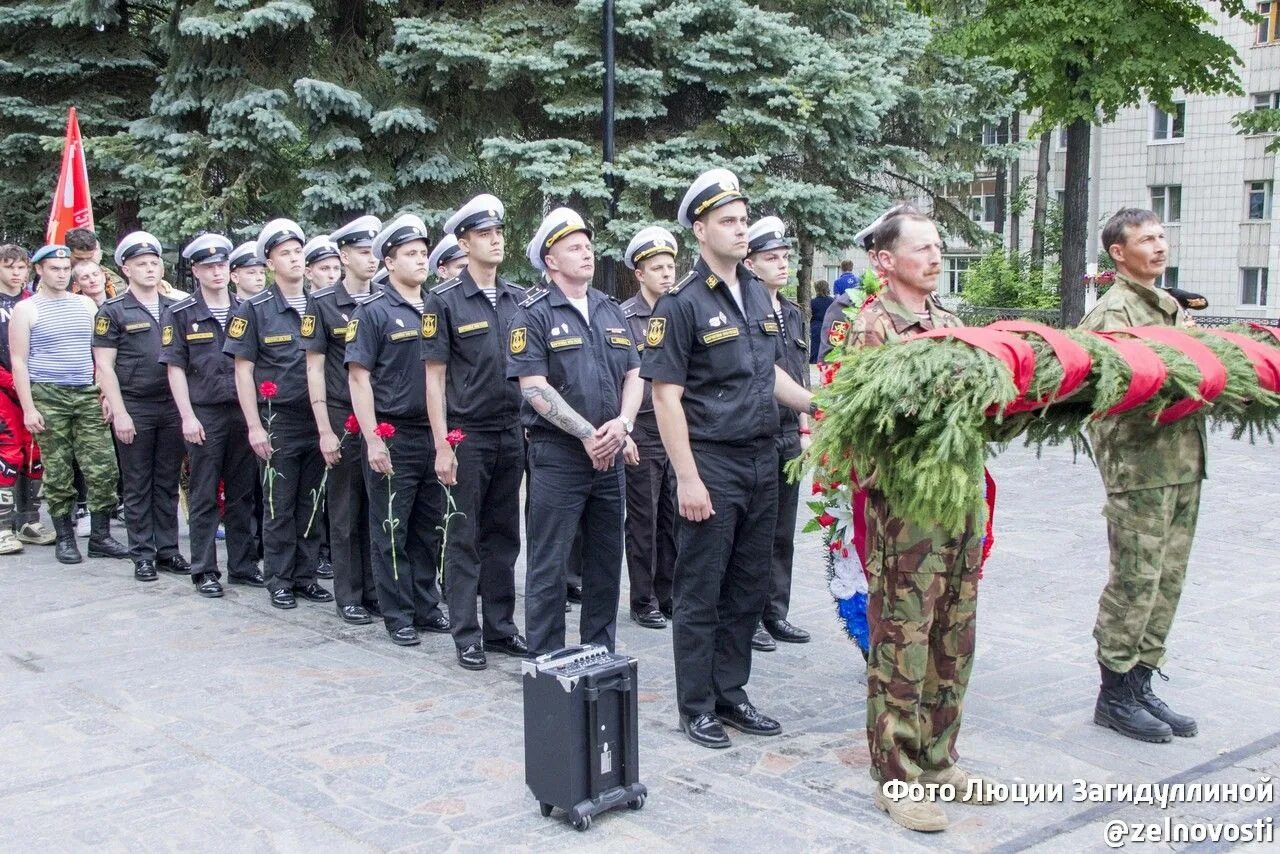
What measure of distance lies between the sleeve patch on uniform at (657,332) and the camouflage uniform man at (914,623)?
770mm

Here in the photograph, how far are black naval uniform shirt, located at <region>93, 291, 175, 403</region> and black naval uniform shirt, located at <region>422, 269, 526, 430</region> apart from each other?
2.91m

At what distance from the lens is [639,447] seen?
7.49 m

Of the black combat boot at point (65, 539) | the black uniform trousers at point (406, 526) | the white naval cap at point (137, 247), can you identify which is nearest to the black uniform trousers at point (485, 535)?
the black uniform trousers at point (406, 526)

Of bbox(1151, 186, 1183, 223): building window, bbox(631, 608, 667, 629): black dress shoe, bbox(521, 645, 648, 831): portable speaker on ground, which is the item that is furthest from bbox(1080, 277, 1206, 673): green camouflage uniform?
bbox(1151, 186, 1183, 223): building window

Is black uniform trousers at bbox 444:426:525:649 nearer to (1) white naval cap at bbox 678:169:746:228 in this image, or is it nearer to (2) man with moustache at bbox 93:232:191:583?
(1) white naval cap at bbox 678:169:746:228

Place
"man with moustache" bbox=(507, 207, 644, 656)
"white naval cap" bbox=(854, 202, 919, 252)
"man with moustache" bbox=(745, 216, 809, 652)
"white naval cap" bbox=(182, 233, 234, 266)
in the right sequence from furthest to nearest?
1. "white naval cap" bbox=(182, 233, 234, 266)
2. "man with moustache" bbox=(745, 216, 809, 652)
3. "man with moustache" bbox=(507, 207, 644, 656)
4. "white naval cap" bbox=(854, 202, 919, 252)

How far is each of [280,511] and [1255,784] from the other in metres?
5.61

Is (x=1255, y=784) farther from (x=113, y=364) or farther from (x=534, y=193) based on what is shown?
(x=534, y=193)

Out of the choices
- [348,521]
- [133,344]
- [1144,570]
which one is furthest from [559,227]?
[133,344]

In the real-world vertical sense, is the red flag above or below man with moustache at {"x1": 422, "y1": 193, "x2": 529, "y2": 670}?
above

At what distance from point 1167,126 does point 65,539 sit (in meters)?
38.1

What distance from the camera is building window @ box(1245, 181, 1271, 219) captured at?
37781 millimetres

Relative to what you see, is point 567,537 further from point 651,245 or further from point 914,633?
point 651,245

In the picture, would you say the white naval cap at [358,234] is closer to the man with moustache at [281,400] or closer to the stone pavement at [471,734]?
the man with moustache at [281,400]
